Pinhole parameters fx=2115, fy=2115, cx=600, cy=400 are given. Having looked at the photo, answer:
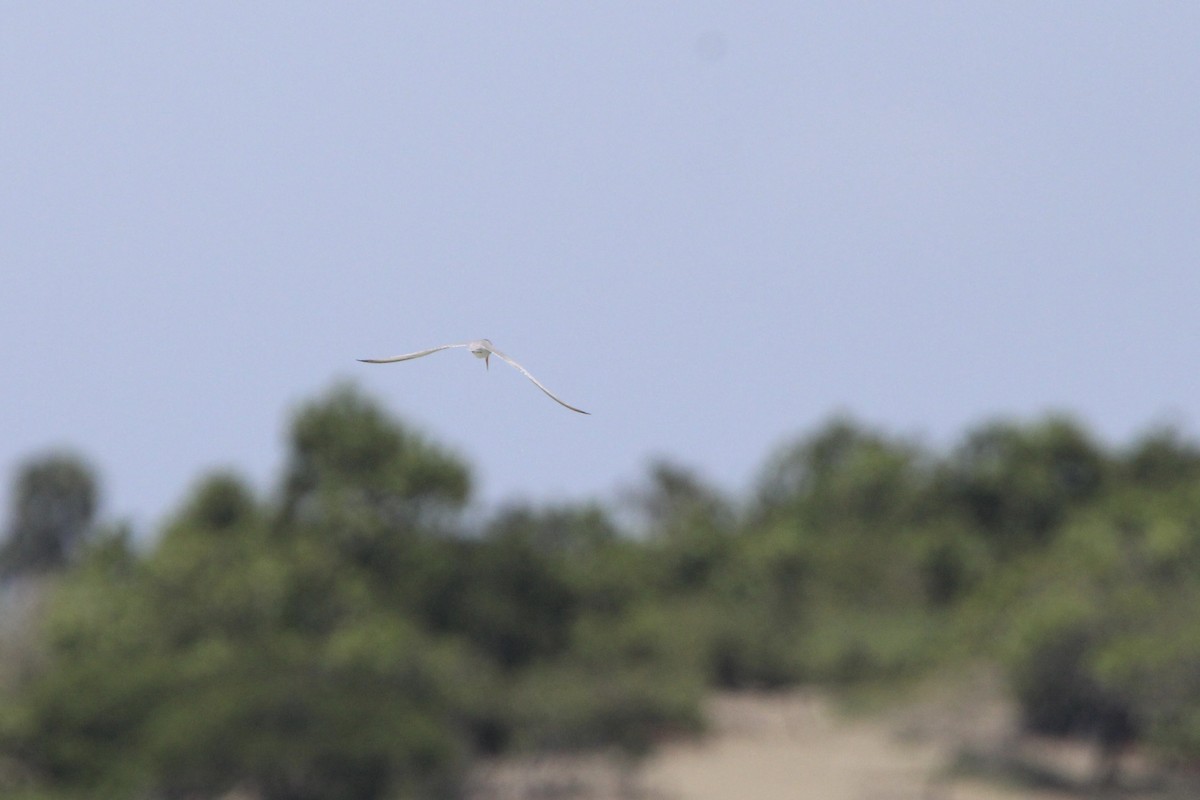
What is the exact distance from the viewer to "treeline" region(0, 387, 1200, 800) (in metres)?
41.2

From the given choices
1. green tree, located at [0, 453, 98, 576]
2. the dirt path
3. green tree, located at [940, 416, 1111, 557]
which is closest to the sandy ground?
the dirt path

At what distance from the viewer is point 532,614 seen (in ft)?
172

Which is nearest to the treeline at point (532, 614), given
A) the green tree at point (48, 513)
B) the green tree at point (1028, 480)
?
the green tree at point (1028, 480)

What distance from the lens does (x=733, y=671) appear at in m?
56.0

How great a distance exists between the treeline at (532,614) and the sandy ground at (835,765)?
89cm

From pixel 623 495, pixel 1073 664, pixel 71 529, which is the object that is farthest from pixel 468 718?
pixel 71 529

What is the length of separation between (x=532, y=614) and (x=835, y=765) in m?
8.51

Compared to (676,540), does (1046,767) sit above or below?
below

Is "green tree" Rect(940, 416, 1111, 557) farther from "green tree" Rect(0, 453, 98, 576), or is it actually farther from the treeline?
"green tree" Rect(0, 453, 98, 576)

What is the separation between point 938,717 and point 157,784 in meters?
16.5

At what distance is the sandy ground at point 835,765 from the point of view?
148 feet

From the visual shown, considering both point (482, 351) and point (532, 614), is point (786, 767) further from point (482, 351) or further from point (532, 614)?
point (482, 351)

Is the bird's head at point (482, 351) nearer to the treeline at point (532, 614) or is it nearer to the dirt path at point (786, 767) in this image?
the treeline at point (532, 614)

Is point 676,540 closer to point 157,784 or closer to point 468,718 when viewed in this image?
point 468,718
